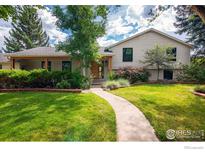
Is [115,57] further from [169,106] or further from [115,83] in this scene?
[169,106]

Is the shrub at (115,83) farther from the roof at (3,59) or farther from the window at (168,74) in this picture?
the roof at (3,59)

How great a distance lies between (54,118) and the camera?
5.81 m

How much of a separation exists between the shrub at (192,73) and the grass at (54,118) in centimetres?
227

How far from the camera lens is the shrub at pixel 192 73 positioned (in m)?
6.94

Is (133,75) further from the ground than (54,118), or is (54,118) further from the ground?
(133,75)

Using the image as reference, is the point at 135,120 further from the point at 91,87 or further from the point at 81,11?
the point at 81,11

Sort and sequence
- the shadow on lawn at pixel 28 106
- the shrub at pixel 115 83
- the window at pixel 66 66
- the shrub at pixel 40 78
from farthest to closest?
the window at pixel 66 66 → the shrub at pixel 40 78 → the shrub at pixel 115 83 → the shadow on lawn at pixel 28 106

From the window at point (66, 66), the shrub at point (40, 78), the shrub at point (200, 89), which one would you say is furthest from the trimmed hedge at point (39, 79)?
the shrub at point (200, 89)

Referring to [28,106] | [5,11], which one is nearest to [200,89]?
[28,106]

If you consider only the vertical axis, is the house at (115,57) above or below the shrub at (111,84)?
above

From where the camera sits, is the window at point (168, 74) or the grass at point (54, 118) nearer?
the grass at point (54, 118)

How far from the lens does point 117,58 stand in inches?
374

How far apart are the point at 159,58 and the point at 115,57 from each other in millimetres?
1648
